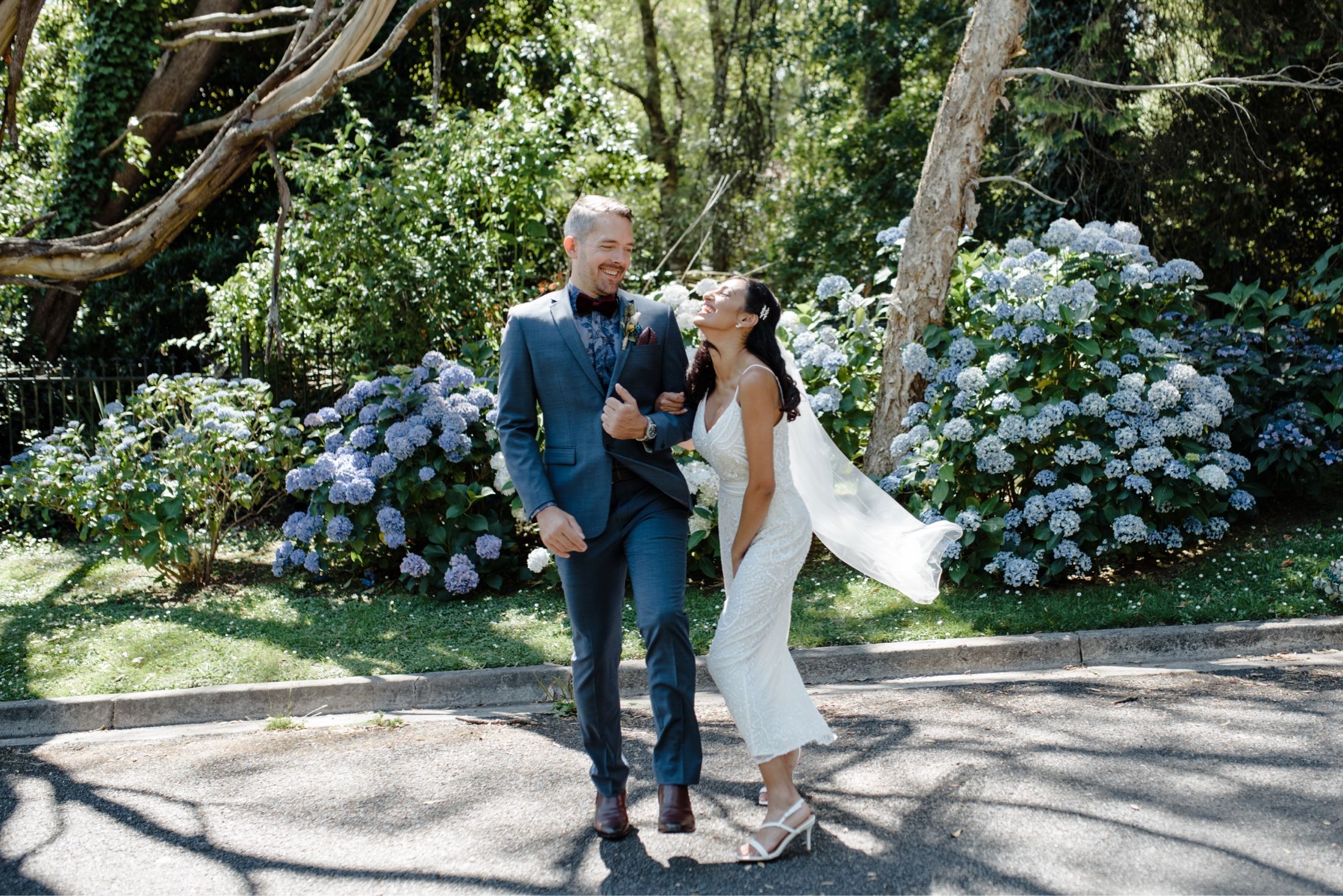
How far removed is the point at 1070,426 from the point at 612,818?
14.6 feet

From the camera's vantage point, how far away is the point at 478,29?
14.9 meters

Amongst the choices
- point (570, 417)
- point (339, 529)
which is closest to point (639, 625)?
point (570, 417)

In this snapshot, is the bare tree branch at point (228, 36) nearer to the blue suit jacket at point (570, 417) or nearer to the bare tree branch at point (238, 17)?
the bare tree branch at point (238, 17)

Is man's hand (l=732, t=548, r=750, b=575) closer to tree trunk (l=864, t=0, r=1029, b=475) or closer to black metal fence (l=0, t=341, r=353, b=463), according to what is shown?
tree trunk (l=864, t=0, r=1029, b=475)

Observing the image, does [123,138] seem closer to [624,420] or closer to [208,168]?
[208,168]

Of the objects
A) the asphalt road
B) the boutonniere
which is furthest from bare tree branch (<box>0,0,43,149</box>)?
the boutonniere

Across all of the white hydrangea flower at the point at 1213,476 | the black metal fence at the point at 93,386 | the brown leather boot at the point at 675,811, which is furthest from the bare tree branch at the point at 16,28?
the white hydrangea flower at the point at 1213,476

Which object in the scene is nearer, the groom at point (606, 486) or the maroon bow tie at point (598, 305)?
the groom at point (606, 486)

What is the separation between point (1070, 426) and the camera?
7051 millimetres

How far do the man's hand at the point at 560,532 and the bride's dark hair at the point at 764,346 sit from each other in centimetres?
67

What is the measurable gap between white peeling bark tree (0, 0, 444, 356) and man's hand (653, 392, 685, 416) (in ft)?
17.5

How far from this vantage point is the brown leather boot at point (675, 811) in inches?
149

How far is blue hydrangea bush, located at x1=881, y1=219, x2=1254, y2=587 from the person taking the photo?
680 cm

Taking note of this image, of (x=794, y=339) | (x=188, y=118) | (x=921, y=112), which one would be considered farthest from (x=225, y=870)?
(x=921, y=112)
